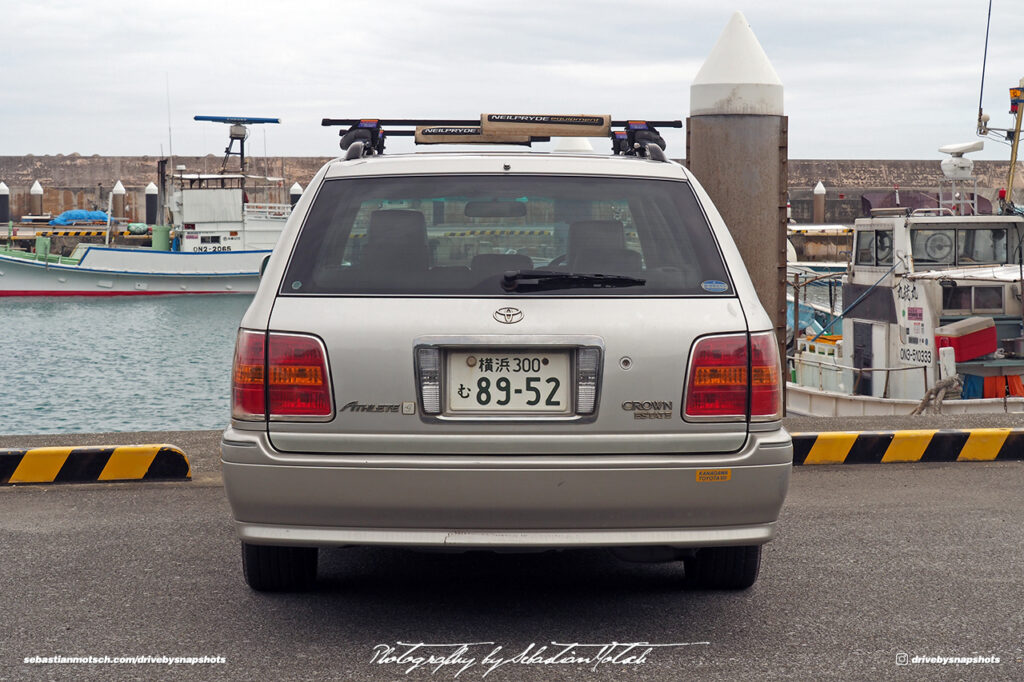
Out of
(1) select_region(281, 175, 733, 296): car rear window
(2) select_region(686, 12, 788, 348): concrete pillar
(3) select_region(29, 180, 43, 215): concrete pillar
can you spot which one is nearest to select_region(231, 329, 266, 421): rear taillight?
(1) select_region(281, 175, 733, 296): car rear window

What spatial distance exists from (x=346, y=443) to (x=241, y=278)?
5291cm

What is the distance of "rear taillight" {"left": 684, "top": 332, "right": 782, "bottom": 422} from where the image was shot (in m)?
3.77

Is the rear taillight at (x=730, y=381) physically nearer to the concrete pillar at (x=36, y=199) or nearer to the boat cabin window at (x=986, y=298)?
the boat cabin window at (x=986, y=298)

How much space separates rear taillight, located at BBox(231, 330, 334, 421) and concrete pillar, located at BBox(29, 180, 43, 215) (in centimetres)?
8195

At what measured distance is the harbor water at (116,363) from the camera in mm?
24734

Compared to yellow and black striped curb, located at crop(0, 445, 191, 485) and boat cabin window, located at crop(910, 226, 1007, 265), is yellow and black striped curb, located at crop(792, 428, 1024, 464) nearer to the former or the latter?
yellow and black striped curb, located at crop(0, 445, 191, 485)

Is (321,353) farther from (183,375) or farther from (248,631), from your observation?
(183,375)

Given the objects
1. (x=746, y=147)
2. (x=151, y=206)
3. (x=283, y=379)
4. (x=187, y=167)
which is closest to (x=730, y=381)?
(x=283, y=379)

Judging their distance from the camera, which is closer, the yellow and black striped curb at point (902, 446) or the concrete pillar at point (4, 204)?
the yellow and black striped curb at point (902, 446)

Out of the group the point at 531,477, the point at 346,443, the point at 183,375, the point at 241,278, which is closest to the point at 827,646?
the point at 531,477

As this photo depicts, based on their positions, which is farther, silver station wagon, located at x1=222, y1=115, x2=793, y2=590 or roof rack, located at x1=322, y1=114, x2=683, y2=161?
roof rack, located at x1=322, y1=114, x2=683, y2=161

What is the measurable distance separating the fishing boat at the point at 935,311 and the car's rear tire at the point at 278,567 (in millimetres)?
11905

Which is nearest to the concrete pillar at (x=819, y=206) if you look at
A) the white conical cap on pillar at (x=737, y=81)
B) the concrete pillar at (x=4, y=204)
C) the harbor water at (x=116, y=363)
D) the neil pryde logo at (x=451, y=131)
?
the harbor water at (x=116, y=363)

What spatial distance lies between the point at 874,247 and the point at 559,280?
14.2 metres
